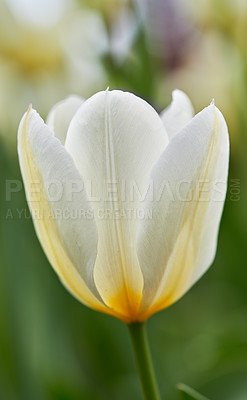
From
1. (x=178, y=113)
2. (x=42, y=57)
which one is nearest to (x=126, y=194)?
(x=178, y=113)

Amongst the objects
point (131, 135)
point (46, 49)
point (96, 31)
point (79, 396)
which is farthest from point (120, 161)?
point (46, 49)

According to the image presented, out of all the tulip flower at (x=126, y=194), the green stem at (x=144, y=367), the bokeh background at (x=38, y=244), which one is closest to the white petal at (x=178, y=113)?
the tulip flower at (x=126, y=194)

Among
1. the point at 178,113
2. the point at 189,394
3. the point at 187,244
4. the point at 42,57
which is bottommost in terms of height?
the point at 189,394

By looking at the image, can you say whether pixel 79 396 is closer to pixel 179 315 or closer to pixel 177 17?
pixel 179 315

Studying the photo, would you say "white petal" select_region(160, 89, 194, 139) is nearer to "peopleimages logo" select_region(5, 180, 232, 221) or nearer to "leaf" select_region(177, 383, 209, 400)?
"peopleimages logo" select_region(5, 180, 232, 221)

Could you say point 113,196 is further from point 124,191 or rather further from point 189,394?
point 189,394

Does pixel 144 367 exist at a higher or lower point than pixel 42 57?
lower

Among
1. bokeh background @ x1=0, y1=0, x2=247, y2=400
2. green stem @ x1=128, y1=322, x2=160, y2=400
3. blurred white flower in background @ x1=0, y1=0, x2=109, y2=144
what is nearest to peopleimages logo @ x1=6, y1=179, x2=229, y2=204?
green stem @ x1=128, y1=322, x2=160, y2=400
